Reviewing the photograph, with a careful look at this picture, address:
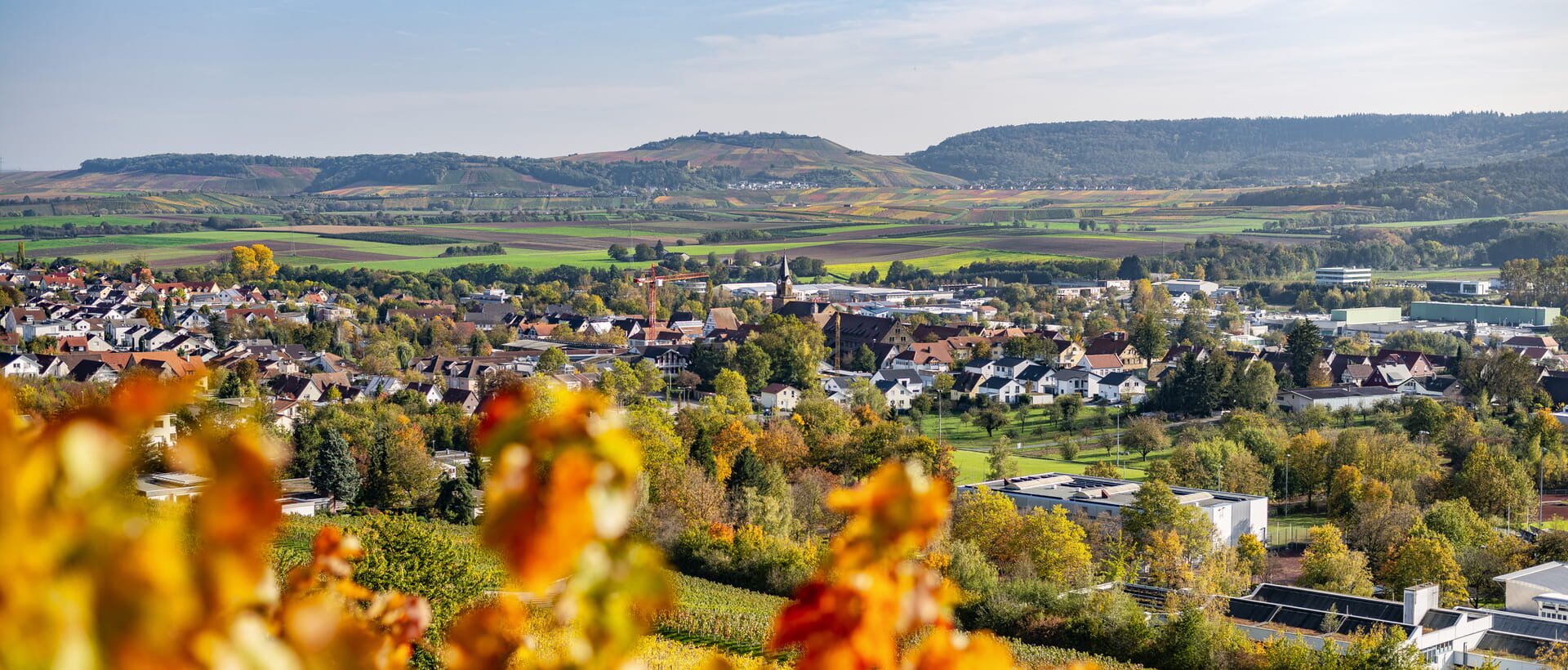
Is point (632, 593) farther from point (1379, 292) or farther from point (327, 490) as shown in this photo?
point (1379, 292)

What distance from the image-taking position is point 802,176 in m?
181

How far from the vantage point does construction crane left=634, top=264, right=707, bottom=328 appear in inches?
2714

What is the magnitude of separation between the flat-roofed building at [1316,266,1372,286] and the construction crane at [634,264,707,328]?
40.9 meters

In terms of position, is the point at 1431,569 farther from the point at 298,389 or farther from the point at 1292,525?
the point at 298,389

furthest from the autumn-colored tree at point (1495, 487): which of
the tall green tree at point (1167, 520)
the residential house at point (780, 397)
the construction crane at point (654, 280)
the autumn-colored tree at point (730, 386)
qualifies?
the construction crane at point (654, 280)

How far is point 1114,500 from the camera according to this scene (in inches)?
1086

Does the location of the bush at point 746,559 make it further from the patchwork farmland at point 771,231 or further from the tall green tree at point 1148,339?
the patchwork farmland at point 771,231

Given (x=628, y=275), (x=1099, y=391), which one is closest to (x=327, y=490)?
(x=1099, y=391)

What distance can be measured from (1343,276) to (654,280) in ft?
143

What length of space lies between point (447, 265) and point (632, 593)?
Result: 316ft

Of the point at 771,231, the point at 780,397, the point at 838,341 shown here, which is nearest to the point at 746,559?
the point at 780,397

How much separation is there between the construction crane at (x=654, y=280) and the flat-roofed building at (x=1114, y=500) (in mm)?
36995

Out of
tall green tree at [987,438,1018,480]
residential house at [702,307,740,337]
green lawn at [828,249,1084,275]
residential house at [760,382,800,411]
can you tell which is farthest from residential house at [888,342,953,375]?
green lawn at [828,249,1084,275]

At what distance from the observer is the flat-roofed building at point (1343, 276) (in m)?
84.0
